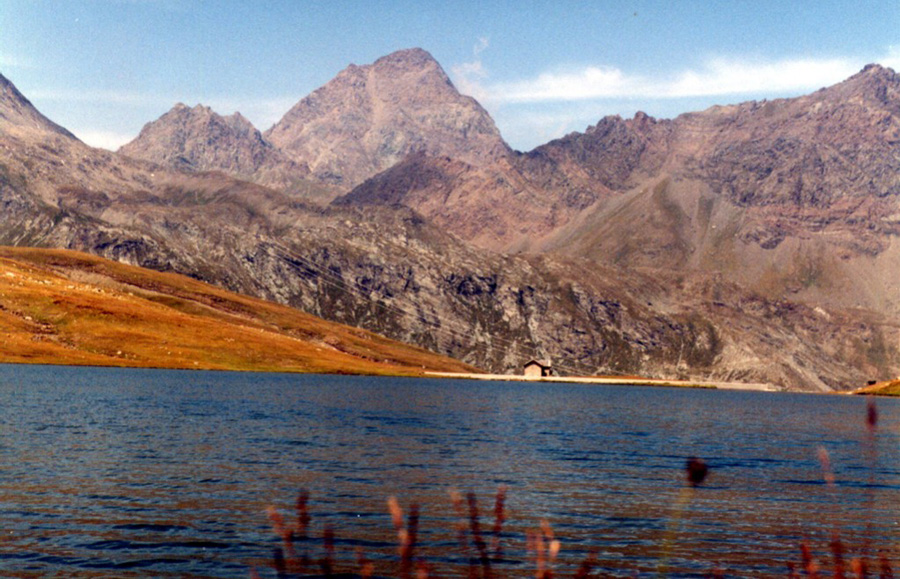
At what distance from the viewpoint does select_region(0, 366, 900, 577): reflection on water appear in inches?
1533

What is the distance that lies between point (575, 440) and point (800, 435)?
47.6 meters

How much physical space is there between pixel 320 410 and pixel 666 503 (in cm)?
7605

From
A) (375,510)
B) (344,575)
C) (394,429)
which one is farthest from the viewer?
(394,429)

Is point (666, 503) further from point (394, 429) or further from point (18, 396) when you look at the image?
point (18, 396)

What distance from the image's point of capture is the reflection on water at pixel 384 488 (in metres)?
38.9

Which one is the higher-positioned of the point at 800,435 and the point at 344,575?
the point at 344,575

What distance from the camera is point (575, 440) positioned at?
97.6 meters

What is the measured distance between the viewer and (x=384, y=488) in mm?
56344

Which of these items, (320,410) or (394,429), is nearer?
(394,429)

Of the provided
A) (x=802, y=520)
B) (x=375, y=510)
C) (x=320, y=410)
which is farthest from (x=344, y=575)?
(x=320, y=410)

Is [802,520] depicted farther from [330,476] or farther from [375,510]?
[330,476]

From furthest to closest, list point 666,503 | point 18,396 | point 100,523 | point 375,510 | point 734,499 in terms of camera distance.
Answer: point 18,396 → point 734,499 → point 666,503 → point 375,510 → point 100,523

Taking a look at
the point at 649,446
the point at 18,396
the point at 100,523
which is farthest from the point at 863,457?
the point at 18,396

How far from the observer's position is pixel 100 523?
41750mm
